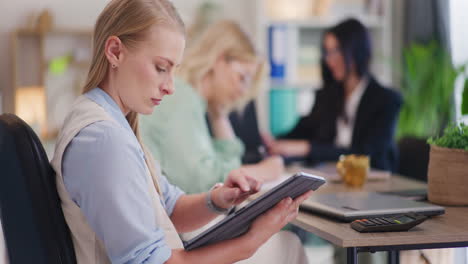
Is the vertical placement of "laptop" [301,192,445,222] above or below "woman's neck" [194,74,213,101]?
below

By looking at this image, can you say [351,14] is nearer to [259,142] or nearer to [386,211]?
[259,142]

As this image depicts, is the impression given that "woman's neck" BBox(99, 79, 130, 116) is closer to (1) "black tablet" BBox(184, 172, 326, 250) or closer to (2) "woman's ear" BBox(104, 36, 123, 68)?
(2) "woman's ear" BBox(104, 36, 123, 68)

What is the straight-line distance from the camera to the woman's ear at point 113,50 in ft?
4.01

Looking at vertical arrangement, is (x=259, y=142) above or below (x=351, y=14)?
below

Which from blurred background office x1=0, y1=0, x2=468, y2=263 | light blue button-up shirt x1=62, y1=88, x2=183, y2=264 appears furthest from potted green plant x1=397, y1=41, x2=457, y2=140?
Result: light blue button-up shirt x1=62, y1=88, x2=183, y2=264

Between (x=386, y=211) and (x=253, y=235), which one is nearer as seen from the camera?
(x=253, y=235)

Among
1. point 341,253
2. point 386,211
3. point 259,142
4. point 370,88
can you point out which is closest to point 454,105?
point 370,88

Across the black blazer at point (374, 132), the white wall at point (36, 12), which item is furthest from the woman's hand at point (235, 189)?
the white wall at point (36, 12)

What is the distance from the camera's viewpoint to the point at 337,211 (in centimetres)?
138

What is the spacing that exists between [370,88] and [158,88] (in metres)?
1.94

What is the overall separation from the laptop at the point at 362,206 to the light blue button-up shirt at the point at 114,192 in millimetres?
438

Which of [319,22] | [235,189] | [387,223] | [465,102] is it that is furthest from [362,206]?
[319,22]

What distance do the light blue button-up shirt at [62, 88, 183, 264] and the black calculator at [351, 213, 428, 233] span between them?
397 mm

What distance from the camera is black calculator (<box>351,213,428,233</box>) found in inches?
49.0
